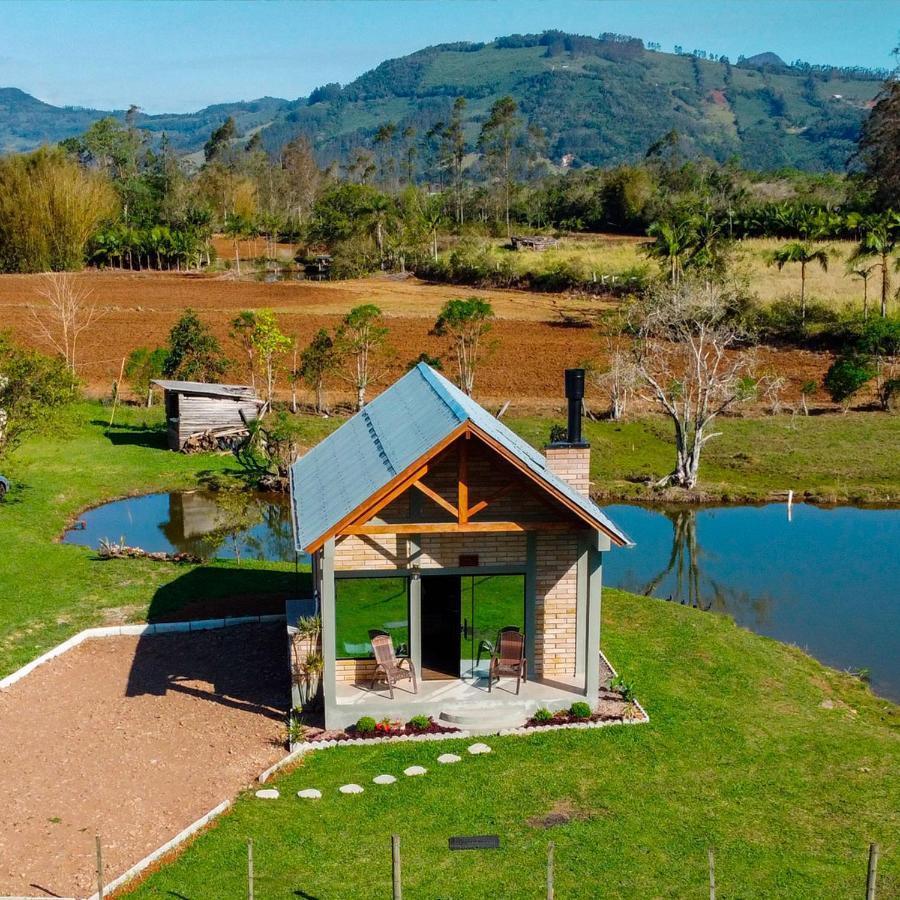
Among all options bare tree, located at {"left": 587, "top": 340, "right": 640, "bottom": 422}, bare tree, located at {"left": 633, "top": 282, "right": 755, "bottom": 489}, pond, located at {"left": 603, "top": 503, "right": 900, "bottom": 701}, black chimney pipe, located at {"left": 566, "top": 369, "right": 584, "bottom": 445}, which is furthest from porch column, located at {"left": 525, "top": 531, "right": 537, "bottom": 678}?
bare tree, located at {"left": 587, "top": 340, "right": 640, "bottom": 422}

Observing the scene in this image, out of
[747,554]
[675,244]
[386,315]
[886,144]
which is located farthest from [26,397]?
[886,144]

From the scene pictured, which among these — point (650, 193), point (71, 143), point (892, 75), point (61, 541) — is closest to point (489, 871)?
point (61, 541)

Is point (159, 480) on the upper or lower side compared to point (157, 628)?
upper

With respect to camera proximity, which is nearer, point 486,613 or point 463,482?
point 463,482

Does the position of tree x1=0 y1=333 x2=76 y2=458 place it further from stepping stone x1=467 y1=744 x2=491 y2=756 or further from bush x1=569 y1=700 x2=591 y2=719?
bush x1=569 y1=700 x2=591 y2=719

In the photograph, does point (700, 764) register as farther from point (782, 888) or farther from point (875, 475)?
point (875, 475)

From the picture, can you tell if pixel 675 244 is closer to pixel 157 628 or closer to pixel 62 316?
pixel 62 316

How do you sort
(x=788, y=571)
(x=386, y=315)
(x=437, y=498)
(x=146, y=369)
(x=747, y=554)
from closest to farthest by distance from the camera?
(x=437, y=498)
(x=788, y=571)
(x=747, y=554)
(x=146, y=369)
(x=386, y=315)
